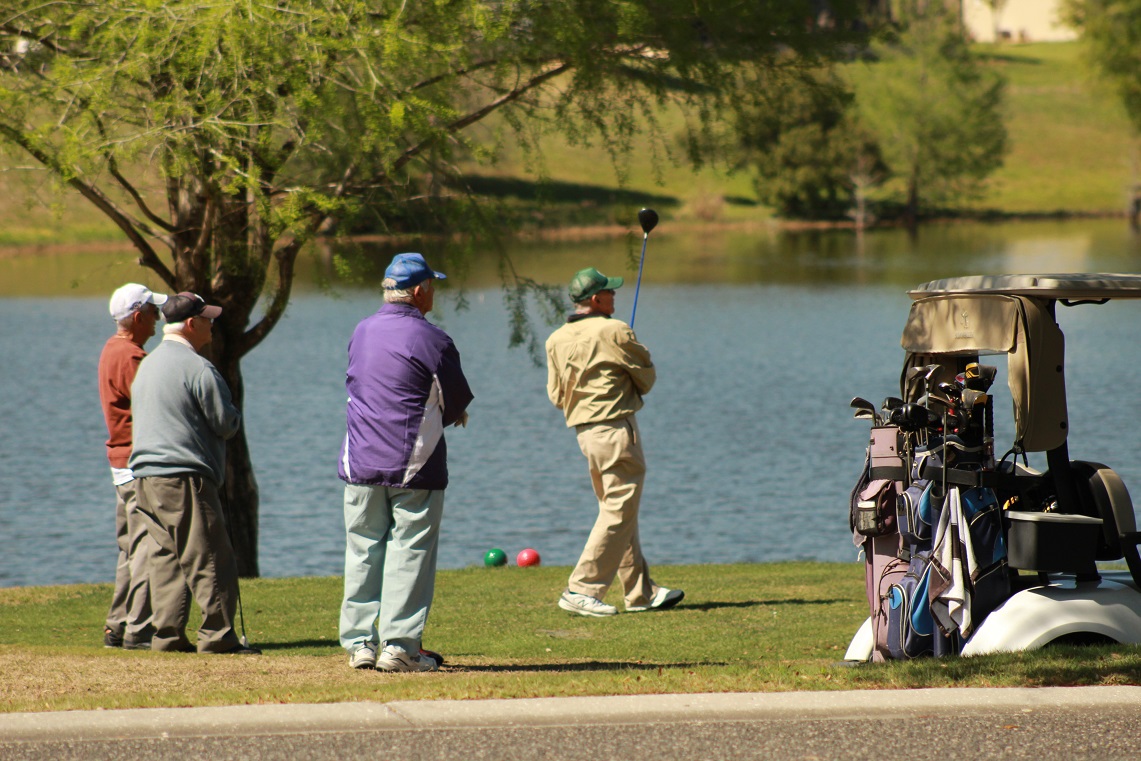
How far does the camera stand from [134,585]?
25.0 feet

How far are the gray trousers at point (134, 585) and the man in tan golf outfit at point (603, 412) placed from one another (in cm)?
247

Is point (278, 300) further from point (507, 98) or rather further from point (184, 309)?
point (184, 309)

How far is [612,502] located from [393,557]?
2577 mm

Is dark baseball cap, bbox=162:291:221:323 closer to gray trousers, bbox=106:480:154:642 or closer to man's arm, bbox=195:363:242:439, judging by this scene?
man's arm, bbox=195:363:242:439

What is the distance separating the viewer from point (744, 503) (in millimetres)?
18344

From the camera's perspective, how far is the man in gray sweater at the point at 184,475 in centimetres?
716

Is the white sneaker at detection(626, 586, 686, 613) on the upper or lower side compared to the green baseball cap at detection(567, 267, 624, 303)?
lower

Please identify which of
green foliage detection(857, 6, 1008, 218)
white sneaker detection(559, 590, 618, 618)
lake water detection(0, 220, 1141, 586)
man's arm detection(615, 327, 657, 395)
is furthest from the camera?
green foliage detection(857, 6, 1008, 218)

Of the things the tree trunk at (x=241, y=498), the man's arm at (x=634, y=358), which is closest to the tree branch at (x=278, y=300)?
the tree trunk at (x=241, y=498)

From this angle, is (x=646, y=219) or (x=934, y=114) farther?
(x=934, y=114)

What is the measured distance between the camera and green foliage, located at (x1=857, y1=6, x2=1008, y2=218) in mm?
85269

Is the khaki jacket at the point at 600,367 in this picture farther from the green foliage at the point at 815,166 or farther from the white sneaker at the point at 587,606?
the green foliage at the point at 815,166

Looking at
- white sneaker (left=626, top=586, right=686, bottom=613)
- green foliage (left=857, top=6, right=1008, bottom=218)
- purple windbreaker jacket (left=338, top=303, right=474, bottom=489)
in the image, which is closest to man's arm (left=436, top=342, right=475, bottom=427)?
purple windbreaker jacket (left=338, top=303, right=474, bottom=489)

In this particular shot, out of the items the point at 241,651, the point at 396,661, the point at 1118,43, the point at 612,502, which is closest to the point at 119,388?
the point at 241,651
